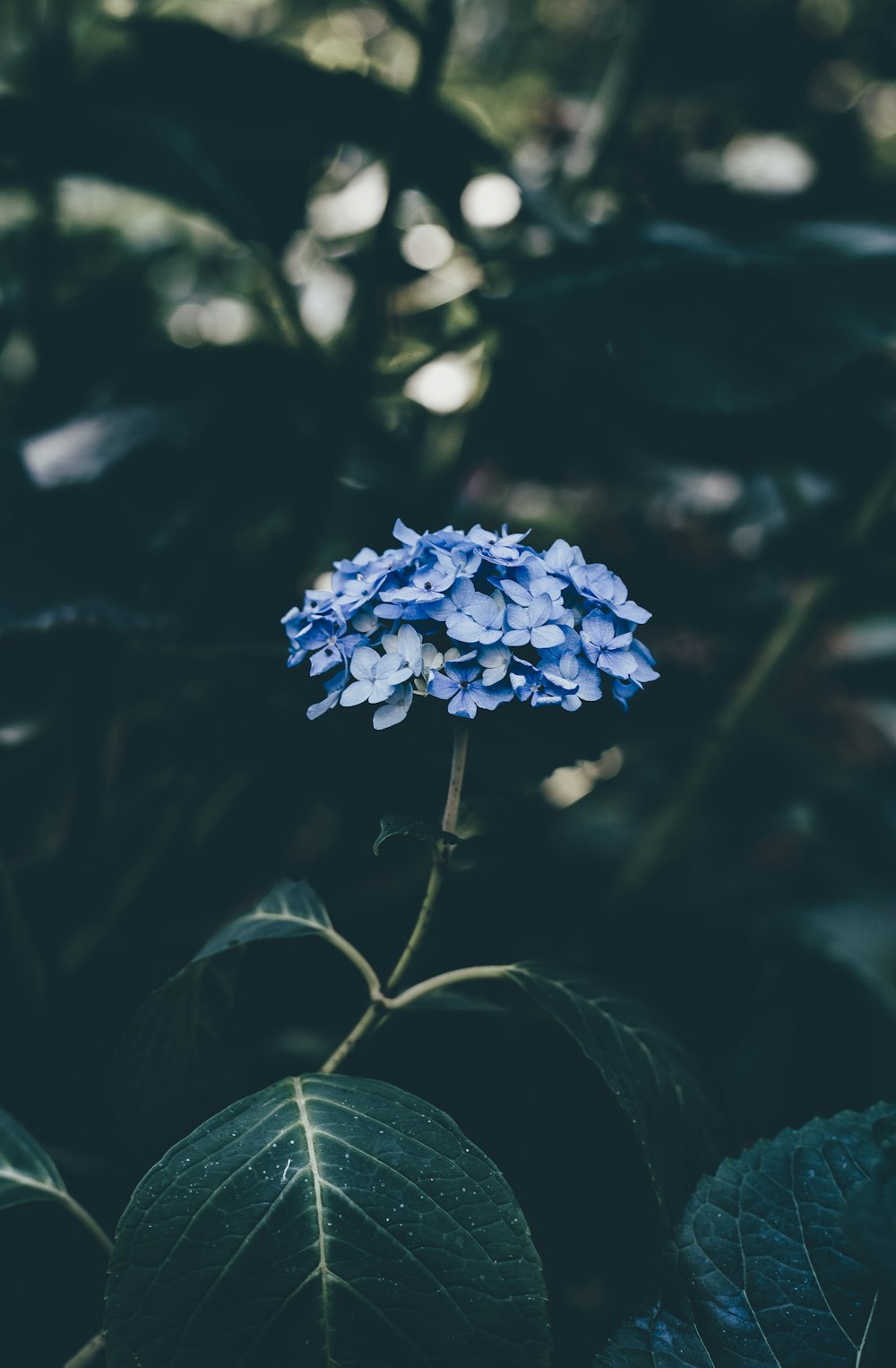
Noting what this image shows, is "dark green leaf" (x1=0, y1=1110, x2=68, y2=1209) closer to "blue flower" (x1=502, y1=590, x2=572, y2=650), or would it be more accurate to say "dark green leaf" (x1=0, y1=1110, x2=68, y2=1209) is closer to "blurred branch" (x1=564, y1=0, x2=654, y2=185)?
"blue flower" (x1=502, y1=590, x2=572, y2=650)

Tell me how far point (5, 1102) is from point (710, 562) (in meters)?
1.17

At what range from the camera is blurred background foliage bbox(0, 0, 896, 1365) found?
2.49ft

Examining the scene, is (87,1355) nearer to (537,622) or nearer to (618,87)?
(537,622)

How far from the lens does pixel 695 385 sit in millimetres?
791

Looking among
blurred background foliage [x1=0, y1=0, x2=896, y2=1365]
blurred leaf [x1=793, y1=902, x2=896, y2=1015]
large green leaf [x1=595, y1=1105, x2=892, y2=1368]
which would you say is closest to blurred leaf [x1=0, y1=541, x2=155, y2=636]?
blurred background foliage [x1=0, y1=0, x2=896, y2=1365]

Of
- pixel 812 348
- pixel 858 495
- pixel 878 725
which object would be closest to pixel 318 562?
pixel 812 348

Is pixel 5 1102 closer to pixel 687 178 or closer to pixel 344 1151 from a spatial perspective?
pixel 344 1151

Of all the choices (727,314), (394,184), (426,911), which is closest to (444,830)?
(426,911)

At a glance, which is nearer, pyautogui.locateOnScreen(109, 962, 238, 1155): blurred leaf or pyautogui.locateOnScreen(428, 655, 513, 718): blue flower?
pyautogui.locateOnScreen(428, 655, 513, 718): blue flower

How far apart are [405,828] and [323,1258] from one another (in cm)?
24

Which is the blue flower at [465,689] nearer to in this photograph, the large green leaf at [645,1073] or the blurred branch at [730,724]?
the large green leaf at [645,1073]

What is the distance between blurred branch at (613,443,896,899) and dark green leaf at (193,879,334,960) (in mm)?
550

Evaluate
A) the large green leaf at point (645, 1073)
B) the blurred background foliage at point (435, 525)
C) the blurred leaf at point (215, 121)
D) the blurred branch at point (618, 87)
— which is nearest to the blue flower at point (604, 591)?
the blurred background foliage at point (435, 525)

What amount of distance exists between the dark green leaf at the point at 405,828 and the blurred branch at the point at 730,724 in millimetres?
627
